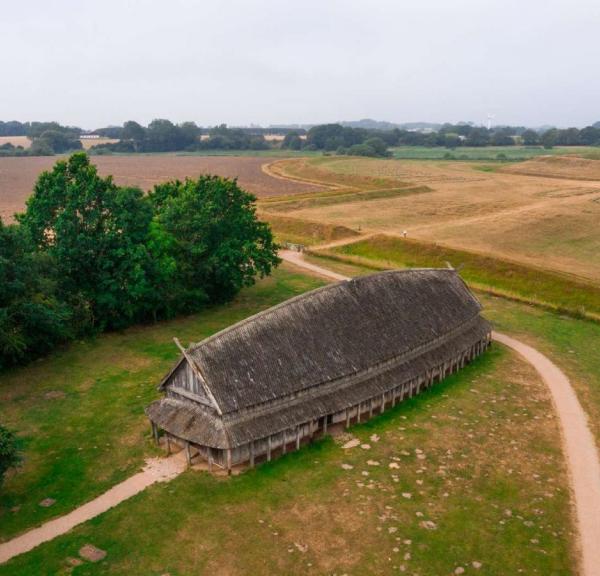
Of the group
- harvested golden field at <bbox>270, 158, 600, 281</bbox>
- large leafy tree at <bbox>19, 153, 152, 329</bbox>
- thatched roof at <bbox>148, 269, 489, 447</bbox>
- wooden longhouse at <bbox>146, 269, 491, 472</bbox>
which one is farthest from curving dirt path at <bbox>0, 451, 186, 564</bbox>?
harvested golden field at <bbox>270, 158, 600, 281</bbox>

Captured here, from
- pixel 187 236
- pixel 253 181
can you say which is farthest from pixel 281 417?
pixel 253 181

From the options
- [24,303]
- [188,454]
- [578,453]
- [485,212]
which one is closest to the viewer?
[188,454]

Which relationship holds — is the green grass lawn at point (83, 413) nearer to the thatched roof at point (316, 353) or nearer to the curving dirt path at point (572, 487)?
the curving dirt path at point (572, 487)

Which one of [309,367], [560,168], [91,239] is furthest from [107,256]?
[560,168]


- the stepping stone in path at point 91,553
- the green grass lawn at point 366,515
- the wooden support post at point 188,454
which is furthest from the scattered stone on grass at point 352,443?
the stepping stone in path at point 91,553

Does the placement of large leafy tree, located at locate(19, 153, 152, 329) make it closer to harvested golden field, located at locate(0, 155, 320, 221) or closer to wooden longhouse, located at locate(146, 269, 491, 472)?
wooden longhouse, located at locate(146, 269, 491, 472)

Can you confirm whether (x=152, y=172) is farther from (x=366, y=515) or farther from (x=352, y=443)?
(x=366, y=515)

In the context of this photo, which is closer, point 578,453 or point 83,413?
point 578,453

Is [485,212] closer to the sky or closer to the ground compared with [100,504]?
closer to the sky
